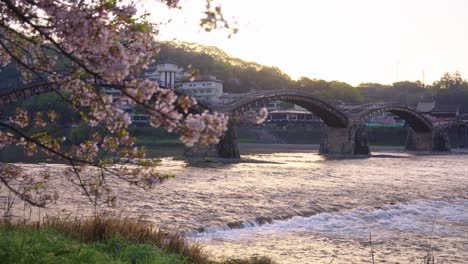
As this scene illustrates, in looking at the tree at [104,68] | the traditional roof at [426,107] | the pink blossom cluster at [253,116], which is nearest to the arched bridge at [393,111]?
the traditional roof at [426,107]

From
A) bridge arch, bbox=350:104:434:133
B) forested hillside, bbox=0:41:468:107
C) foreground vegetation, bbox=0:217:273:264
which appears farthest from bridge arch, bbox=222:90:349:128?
forested hillside, bbox=0:41:468:107

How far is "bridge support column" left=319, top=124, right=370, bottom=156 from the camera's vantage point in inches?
2338

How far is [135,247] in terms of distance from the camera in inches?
273

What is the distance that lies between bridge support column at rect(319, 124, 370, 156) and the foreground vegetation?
52.0 meters

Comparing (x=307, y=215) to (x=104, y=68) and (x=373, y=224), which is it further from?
(x=104, y=68)

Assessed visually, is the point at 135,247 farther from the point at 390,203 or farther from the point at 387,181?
the point at 387,181

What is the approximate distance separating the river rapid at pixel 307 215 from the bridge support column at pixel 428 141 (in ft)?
155

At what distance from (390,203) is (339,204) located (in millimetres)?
2081

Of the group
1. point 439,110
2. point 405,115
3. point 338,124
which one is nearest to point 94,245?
point 338,124

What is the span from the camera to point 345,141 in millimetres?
60656

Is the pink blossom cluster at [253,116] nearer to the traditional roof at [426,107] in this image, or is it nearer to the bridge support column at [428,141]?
the bridge support column at [428,141]

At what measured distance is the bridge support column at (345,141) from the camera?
59.4 meters

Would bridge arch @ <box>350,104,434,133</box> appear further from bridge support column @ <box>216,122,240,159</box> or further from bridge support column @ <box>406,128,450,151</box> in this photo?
bridge support column @ <box>216,122,240,159</box>

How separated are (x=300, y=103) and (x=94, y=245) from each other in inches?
1973
